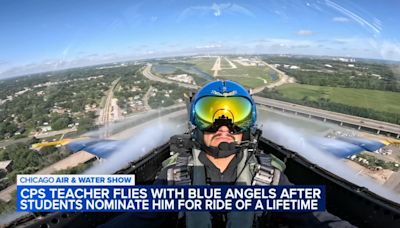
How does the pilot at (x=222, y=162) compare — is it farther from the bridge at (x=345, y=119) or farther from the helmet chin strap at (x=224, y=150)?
the bridge at (x=345, y=119)

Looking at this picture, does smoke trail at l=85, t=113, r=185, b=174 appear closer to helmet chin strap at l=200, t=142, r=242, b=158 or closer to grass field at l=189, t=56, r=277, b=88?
helmet chin strap at l=200, t=142, r=242, b=158

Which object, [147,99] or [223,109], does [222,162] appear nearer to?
[223,109]

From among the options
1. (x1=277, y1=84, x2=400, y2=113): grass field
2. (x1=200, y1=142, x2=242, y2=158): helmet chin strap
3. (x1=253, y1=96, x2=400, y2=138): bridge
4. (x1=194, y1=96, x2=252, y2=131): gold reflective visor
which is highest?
(x1=194, y1=96, x2=252, y2=131): gold reflective visor

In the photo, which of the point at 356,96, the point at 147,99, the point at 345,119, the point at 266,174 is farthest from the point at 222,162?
the point at 356,96

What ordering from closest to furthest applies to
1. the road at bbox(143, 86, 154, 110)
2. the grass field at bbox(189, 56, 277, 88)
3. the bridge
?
the grass field at bbox(189, 56, 277, 88) → the road at bbox(143, 86, 154, 110) → the bridge

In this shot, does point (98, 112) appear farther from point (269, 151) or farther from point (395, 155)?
point (395, 155)

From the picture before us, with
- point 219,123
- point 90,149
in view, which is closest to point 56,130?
point 90,149

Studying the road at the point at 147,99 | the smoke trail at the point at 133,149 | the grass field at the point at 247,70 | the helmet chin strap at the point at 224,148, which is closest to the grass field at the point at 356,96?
the grass field at the point at 247,70

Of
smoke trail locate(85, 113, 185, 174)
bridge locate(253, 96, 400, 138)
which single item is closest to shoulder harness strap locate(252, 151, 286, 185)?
smoke trail locate(85, 113, 185, 174)
